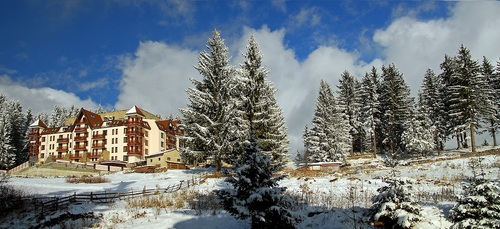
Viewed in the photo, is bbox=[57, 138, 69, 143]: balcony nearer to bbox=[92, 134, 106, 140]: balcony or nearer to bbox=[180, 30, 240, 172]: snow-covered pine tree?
bbox=[92, 134, 106, 140]: balcony

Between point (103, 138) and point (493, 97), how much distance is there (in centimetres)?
8220

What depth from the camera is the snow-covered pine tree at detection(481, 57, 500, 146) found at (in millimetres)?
50006

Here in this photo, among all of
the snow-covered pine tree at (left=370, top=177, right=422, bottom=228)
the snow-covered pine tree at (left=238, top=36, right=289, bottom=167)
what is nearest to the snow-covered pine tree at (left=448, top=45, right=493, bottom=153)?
the snow-covered pine tree at (left=238, top=36, right=289, bottom=167)

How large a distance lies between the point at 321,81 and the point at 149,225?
4518cm

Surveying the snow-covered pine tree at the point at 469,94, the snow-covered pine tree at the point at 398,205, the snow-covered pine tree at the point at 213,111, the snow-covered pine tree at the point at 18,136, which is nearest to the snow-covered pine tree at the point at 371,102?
the snow-covered pine tree at the point at 469,94

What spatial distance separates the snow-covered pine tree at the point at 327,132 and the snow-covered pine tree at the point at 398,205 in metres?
39.1

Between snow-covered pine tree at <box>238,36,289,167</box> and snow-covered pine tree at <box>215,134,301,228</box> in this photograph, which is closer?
snow-covered pine tree at <box>215,134,301,228</box>

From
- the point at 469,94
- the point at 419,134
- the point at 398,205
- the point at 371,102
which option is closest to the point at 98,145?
the point at 371,102

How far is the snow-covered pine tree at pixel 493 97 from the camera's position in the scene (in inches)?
1969

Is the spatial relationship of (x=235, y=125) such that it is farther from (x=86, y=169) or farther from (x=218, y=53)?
(x=86, y=169)

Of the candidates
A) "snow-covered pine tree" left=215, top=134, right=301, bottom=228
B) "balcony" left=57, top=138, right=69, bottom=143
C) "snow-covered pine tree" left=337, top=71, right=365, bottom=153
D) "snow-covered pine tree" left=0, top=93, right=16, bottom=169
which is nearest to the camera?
"snow-covered pine tree" left=215, top=134, right=301, bottom=228

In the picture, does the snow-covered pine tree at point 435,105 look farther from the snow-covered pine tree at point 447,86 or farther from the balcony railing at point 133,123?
the balcony railing at point 133,123

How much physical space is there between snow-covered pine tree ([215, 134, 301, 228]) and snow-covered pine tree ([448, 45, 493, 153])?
45.8m

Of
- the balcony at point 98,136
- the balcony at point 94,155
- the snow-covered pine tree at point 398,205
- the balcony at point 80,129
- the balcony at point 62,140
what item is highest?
the balcony at point 80,129
